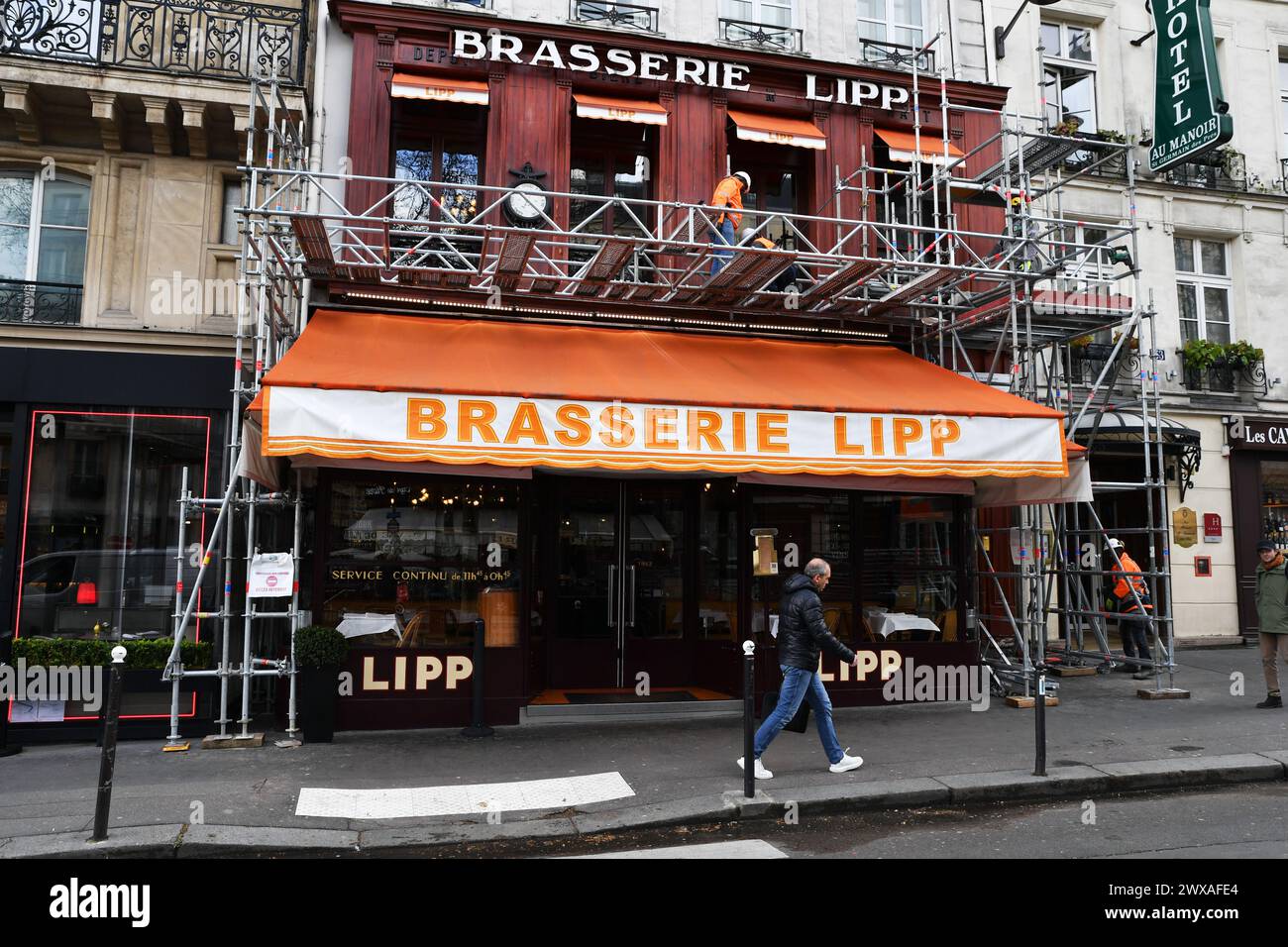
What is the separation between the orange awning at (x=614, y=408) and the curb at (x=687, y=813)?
3169 mm

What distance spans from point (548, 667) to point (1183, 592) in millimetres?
11689

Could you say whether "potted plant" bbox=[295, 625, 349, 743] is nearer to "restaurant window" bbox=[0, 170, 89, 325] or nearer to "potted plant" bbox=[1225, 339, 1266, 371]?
"restaurant window" bbox=[0, 170, 89, 325]

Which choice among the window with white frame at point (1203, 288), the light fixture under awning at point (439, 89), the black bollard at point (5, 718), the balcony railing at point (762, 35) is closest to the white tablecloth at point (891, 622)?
the balcony railing at point (762, 35)

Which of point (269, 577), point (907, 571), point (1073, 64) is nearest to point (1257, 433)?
point (1073, 64)

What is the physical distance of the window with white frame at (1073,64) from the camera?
1625 cm

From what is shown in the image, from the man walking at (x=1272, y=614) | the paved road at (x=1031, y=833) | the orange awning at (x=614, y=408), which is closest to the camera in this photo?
the paved road at (x=1031, y=833)

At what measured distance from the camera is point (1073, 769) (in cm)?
796

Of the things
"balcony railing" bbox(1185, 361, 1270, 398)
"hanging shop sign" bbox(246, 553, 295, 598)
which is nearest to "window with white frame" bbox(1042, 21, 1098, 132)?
"balcony railing" bbox(1185, 361, 1270, 398)

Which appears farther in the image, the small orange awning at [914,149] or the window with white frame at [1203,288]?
the window with white frame at [1203,288]

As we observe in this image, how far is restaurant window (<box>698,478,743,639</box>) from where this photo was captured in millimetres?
11305

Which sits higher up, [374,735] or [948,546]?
[948,546]

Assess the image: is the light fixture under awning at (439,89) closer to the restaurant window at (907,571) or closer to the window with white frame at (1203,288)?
the restaurant window at (907,571)
